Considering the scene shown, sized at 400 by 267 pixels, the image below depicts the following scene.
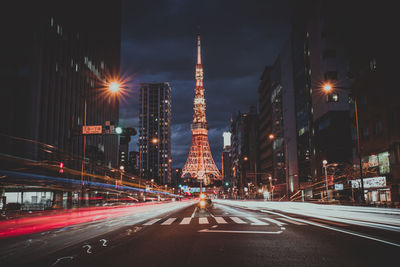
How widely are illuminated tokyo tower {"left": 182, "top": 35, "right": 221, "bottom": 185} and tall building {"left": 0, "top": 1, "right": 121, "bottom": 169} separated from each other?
63864mm

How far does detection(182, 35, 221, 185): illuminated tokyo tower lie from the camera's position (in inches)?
5659

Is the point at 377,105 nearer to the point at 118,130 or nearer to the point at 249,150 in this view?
the point at 118,130

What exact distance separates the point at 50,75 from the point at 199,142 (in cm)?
9262

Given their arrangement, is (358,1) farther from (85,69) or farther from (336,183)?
(85,69)

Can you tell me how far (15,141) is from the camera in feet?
166

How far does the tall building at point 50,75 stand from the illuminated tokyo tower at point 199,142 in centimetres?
6386

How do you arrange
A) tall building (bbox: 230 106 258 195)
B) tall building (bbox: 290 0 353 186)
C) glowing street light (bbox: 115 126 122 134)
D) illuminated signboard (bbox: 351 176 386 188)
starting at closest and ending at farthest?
glowing street light (bbox: 115 126 122 134), illuminated signboard (bbox: 351 176 386 188), tall building (bbox: 290 0 353 186), tall building (bbox: 230 106 258 195)

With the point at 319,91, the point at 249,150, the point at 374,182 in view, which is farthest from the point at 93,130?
the point at 249,150

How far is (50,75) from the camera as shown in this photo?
192 ft

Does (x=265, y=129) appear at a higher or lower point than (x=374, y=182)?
higher

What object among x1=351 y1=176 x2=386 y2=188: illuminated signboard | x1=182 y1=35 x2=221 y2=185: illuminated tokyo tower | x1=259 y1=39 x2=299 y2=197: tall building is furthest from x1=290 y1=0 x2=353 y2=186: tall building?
x1=182 y1=35 x2=221 y2=185: illuminated tokyo tower

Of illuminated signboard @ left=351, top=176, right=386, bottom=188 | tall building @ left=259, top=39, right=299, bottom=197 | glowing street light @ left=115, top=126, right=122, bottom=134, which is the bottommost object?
illuminated signboard @ left=351, top=176, right=386, bottom=188

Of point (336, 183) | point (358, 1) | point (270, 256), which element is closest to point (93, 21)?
point (358, 1)

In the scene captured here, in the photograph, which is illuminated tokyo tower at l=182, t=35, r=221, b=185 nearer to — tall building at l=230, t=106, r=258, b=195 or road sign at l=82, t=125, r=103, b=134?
tall building at l=230, t=106, r=258, b=195
